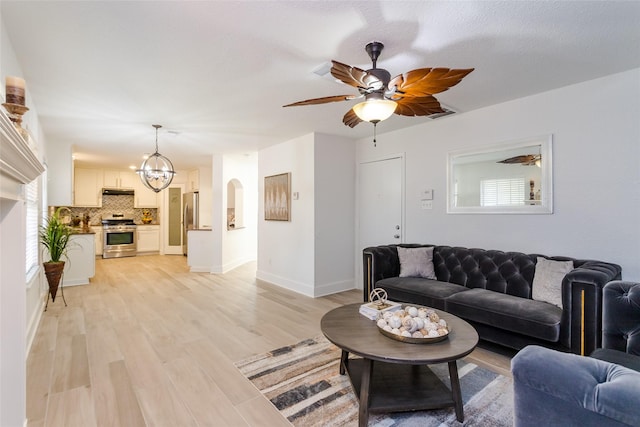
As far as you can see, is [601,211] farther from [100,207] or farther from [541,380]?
[100,207]

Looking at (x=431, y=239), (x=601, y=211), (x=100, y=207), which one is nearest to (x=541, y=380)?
(x=601, y=211)

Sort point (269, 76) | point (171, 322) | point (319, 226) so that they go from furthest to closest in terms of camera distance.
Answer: point (319, 226) < point (171, 322) < point (269, 76)

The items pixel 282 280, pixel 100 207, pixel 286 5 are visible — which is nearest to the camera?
pixel 286 5

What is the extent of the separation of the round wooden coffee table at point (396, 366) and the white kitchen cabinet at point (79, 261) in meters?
5.27

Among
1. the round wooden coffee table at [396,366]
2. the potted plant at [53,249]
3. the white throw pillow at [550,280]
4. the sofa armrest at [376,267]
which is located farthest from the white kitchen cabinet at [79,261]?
the white throw pillow at [550,280]

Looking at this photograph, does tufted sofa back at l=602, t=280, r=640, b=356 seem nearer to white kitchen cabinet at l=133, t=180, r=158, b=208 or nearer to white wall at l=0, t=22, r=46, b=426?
white wall at l=0, t=22, r=46, b=426

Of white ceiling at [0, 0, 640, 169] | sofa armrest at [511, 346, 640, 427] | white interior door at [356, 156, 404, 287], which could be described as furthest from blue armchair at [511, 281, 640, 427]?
white interior door at [356, 156, 404, 287]

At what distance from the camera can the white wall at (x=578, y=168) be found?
2674mm

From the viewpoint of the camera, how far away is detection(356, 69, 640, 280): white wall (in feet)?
8.77

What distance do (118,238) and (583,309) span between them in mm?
9558

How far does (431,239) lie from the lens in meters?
4.16

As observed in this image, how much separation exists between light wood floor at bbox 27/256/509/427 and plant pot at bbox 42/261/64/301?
0.28 m

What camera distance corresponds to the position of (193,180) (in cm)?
847

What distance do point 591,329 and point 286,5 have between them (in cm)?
299
